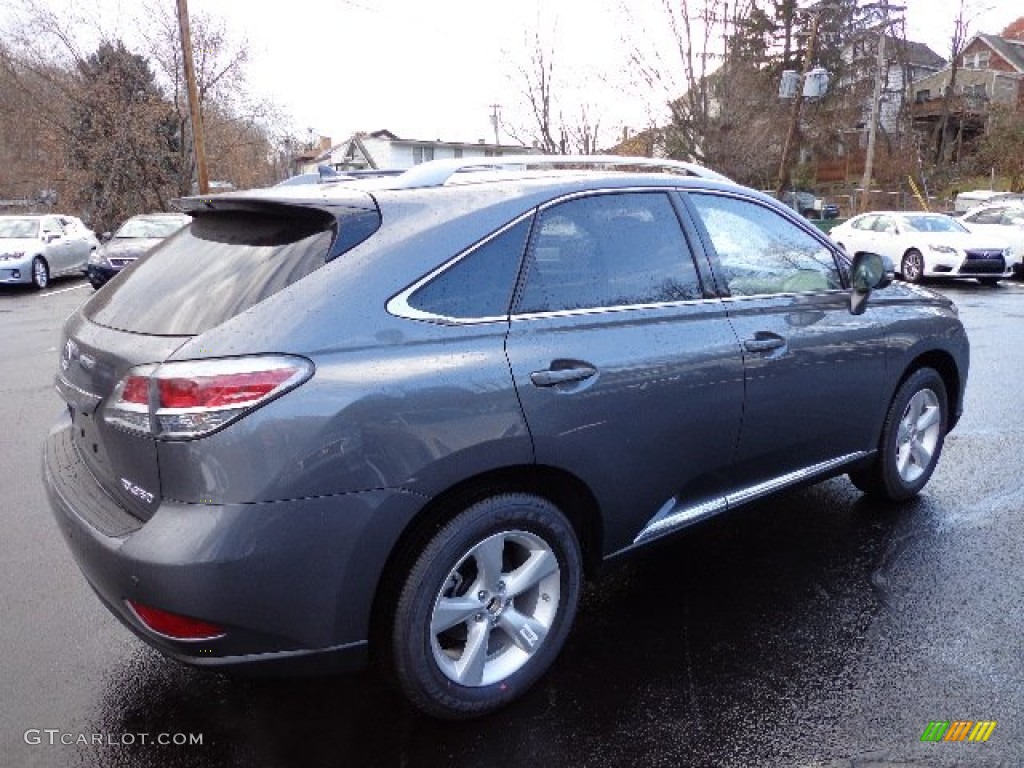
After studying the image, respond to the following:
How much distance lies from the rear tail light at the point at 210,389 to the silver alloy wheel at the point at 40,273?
16.4m

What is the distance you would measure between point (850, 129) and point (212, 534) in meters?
48.4

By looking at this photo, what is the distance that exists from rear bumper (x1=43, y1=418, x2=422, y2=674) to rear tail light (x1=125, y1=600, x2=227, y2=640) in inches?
0.8

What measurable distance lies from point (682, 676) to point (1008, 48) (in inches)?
2749

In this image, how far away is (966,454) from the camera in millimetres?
5238

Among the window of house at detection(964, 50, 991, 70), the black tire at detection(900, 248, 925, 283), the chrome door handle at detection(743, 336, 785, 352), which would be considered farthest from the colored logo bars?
the window of house at detection(964, 50, 991, 70)

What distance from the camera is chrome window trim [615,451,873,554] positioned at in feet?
9.78

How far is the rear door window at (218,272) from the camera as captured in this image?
2352mm

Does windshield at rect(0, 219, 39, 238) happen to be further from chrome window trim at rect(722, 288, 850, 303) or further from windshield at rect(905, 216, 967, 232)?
windshield at rect(905, 216, 967, 232)

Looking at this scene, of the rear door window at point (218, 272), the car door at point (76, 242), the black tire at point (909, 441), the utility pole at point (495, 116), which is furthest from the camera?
the utility pole at point (495, 116)

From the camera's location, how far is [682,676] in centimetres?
282

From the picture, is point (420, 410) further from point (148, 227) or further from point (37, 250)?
point (37, 250)

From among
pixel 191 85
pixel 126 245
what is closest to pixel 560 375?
pixel 126 245

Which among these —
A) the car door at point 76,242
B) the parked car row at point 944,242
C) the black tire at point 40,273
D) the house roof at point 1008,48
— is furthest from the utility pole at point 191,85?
the house roof at point 1008,48

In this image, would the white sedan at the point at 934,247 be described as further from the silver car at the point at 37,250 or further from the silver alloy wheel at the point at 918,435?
the silver car at the point at 37,250
